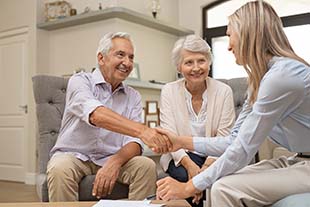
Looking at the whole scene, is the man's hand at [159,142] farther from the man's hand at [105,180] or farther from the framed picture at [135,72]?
the framed picture at [135,72]

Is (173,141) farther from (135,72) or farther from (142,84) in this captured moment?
(135,72)

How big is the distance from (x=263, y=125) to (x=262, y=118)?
0.03 metres

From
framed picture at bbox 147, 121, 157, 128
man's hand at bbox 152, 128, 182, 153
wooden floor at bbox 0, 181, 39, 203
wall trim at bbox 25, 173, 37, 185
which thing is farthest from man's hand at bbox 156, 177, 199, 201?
wall trim at bbox 25, 173, 37, 185

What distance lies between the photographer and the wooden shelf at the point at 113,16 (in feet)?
14.8

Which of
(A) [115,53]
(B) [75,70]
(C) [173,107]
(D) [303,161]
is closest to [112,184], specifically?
(C) [173,107]

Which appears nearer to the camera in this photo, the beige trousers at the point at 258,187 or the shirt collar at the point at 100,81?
the beige trousers at the point at 258,187

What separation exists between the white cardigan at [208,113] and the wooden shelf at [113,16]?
2465mm

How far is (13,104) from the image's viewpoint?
18.7ft

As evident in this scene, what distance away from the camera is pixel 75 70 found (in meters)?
5.06

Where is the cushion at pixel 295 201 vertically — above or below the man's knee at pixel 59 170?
above

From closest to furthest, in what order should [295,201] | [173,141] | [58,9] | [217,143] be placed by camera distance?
[295,201]
[217,143]
[173,141]
[58,9]

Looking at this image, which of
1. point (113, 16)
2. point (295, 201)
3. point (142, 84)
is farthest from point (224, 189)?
point (113, 16)

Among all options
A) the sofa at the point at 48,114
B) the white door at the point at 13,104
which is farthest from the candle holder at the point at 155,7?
the sofa at the point at 48,114

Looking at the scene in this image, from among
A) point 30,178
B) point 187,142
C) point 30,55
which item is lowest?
point 30,178
